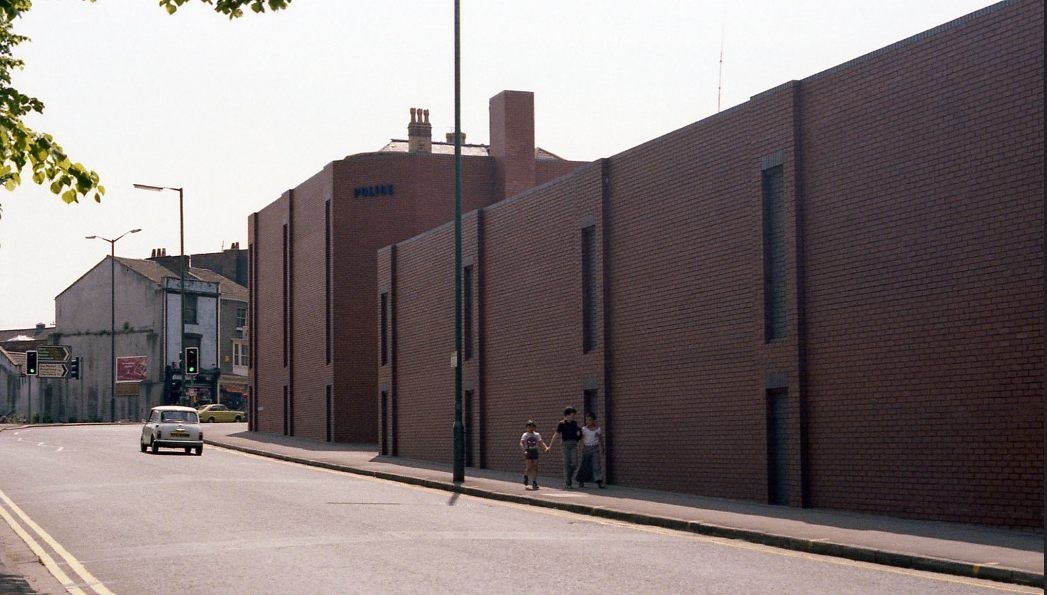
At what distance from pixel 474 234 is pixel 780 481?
50.8 feet

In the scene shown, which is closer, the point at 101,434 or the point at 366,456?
the point at 366,456

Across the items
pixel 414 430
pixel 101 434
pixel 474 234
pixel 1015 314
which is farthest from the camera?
pixel 101 434

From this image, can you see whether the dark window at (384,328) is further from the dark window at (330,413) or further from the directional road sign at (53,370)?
the directional road sign at (53,370)

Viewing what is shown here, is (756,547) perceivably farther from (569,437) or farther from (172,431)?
(172,431)

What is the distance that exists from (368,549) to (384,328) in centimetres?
2812

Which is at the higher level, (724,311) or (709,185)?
(709,185)

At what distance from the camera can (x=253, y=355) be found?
206 ft

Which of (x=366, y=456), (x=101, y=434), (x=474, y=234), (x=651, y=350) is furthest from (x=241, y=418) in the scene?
(x=651, y=350)

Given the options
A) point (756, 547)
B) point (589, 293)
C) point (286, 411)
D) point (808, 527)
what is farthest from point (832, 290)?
point (286, 411)

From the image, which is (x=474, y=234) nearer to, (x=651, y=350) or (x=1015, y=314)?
(x=651, y=350)

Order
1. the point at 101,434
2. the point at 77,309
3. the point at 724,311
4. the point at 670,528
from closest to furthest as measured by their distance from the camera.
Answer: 1. the point at 670,528
2. the point at 724,311
3. the point at 101,434
4. the point at 77,309

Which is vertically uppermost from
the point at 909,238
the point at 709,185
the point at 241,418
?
the point at 709,185

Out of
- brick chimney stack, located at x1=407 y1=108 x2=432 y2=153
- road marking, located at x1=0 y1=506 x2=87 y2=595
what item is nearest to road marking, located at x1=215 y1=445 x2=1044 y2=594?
road marking, located at x1=0 y1=506 x2=87 y2=595

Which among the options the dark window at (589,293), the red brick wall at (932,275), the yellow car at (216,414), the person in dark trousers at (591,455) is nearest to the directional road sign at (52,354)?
the yellow car at (216,414)
